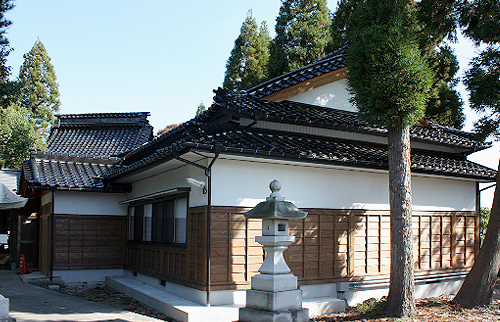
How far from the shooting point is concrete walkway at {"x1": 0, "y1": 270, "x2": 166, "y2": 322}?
8688 millimetres

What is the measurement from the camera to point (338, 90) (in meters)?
13.1

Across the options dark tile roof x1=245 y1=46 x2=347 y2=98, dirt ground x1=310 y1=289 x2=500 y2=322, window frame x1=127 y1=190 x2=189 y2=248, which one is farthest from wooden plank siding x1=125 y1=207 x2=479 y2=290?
dark tile roof x1=245 y1=46 x2=347 y2=98

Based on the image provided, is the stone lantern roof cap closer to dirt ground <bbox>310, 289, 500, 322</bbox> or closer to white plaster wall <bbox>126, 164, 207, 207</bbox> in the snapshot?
white plaster wall <bbox>126, 164, 207, 207</bbox>

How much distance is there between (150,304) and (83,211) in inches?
204

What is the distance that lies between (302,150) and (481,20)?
5539 millimetres

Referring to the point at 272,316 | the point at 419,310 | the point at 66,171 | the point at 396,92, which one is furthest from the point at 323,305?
the point at 66,171

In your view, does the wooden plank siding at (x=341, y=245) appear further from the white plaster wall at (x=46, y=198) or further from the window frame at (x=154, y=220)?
the white plaster wall at (x=46, y=198)

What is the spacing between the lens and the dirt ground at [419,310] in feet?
29.6

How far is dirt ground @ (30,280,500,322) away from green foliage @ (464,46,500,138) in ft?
14.1

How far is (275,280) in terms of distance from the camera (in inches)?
297

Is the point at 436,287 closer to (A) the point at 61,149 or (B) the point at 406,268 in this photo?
(B) the point at 406,268

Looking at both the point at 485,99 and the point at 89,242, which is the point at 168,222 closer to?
the point at 89,242

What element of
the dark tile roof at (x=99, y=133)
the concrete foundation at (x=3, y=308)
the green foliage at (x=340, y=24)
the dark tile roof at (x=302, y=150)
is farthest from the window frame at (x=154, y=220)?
the green foliage at (x=340, y=24)

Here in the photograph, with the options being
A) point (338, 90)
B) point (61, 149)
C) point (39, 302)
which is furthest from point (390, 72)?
point (61, 149)
